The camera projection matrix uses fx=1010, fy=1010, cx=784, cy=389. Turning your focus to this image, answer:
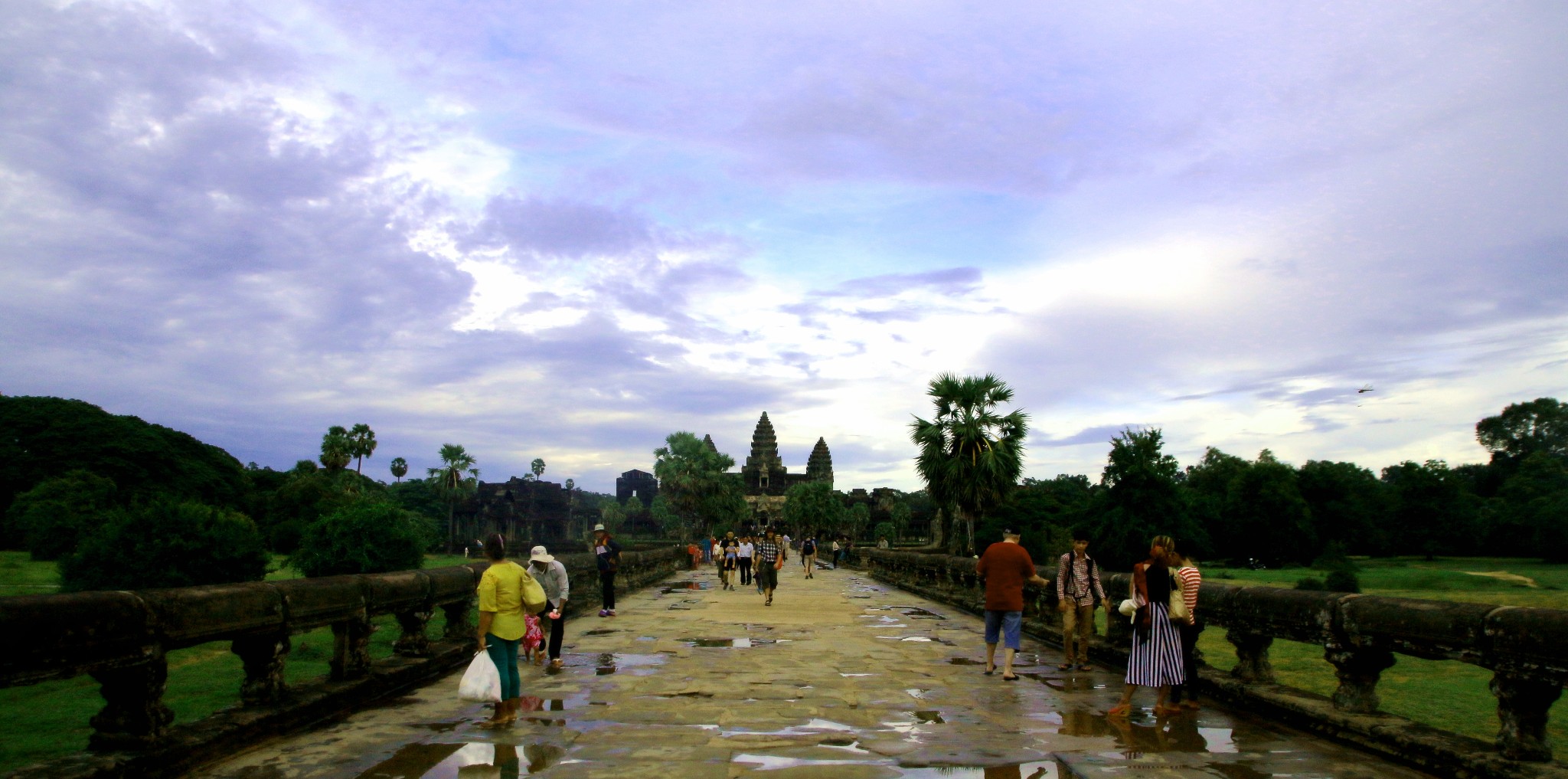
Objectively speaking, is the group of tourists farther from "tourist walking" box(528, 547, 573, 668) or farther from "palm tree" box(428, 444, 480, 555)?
"palm tree" box(428, 444, 480, 555)

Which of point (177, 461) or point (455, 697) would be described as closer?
point (455, 697)

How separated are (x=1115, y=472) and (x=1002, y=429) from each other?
461cm

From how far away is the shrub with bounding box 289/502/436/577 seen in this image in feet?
66.2

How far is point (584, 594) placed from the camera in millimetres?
19000

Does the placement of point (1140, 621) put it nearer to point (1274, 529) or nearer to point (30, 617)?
point (30, 617)

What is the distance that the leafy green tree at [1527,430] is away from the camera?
103m

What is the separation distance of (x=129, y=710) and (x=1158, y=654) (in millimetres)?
6989

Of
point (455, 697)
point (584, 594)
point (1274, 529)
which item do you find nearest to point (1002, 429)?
point (584, 594)

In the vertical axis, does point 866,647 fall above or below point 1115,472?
below

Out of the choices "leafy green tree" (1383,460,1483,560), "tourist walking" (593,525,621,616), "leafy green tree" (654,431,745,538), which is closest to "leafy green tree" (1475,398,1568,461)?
"leafy green tree" (1383,460,1483,560)

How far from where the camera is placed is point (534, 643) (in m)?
10.3

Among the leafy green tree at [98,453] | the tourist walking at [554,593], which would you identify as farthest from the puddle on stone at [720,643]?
the leafy green tree at [98,453]

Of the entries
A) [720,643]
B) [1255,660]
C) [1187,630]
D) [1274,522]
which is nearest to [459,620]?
[720,643]

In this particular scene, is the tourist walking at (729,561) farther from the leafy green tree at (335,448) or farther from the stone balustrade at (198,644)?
the leafy green tree at (335,448)
